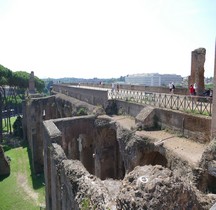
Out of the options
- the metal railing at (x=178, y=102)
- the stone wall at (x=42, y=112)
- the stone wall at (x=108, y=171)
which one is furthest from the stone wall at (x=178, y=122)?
the stone wall at (x=42, y=112)

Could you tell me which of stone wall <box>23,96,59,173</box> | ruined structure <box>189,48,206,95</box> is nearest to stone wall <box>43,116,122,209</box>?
ruined structure <box>189,48,206,95</box>

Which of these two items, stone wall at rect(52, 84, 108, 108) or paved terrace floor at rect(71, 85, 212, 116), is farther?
stone wall at rect(52, 84, 108, 108)

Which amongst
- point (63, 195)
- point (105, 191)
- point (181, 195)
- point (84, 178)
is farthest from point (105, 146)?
point (181, 195)

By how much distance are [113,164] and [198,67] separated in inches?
314

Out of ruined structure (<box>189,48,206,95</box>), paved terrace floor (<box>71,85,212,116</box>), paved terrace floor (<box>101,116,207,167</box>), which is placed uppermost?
ruined structure (<box>189,48,206,95</box>)

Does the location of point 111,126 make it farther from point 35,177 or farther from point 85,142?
point 35,177

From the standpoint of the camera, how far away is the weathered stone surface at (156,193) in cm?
391

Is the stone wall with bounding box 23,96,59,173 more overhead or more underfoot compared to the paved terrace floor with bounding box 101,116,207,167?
more underfoot

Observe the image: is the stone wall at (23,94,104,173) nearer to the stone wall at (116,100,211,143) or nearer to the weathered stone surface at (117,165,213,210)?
the stone wall at (116,100,211,143)

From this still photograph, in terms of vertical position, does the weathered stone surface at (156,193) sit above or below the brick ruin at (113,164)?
above

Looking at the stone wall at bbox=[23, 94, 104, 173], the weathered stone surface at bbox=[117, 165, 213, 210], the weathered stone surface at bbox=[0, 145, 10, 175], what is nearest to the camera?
the weathered stone surface at bbox=[117, 165, 213, 210]

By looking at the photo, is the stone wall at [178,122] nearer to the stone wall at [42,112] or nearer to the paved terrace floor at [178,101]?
the paved terrace floor at [178,101]

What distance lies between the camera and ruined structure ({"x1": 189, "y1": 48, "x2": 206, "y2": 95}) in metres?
15.5

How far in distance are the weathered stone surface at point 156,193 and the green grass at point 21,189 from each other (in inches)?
537
